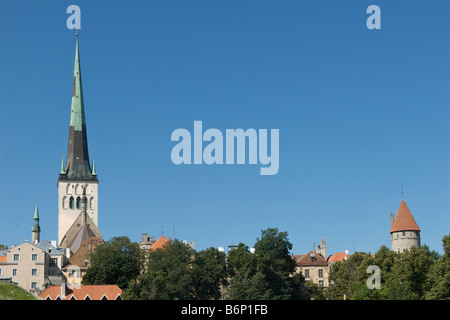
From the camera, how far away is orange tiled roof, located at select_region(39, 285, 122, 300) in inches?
3383

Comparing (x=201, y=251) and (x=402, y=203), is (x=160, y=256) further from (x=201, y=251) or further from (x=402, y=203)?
(x=402, y=203)

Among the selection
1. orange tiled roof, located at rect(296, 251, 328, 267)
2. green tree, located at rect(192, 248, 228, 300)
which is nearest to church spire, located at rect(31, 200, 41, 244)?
orange tiled roof, located at rect(296, 251, 328, 267)

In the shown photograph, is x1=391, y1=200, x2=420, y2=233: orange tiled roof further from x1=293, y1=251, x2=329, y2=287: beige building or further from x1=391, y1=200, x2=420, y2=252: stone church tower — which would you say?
x1=293, y1=251, x2=329, y2=287: beige building

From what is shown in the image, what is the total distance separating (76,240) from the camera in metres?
129

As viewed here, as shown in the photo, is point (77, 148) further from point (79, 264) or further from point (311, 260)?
point (311, 260)

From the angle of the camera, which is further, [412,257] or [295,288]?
[295,288]

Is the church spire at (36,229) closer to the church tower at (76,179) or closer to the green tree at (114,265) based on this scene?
the church tower at (76,179)

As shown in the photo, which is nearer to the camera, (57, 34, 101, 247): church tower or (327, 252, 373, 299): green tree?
(327, 252, 373, 299): green tree

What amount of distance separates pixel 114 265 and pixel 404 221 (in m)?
41.9

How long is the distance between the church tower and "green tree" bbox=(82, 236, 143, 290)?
57333 millimetres

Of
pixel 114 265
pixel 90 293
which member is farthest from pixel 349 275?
pixel 90 293
